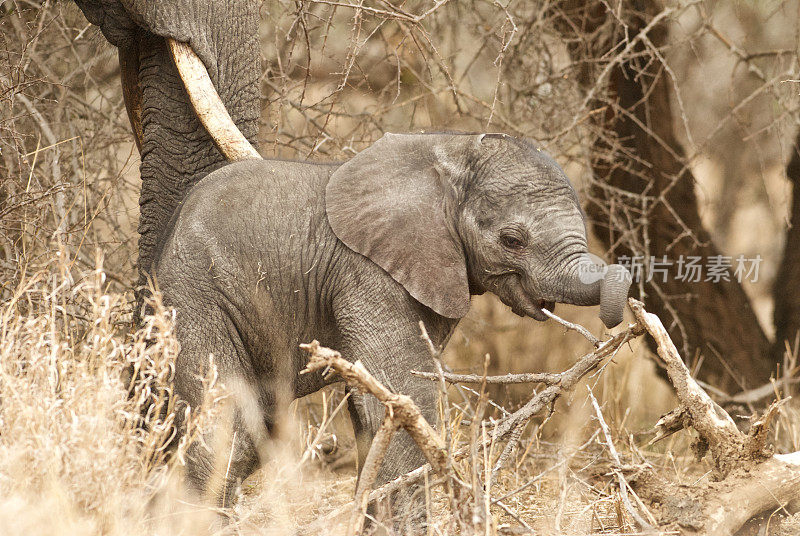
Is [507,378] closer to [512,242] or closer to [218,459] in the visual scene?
[512,242]

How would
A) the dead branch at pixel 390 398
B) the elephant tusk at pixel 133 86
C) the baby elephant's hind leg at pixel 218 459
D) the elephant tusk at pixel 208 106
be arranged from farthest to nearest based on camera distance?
the elephant tusk at pixel 133 86, the elephant tusk at pixel 208 106, the baby elephant's hind leg at pixel 218 459, the dead branch at pixel 390 398

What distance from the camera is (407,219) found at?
3.80 metres

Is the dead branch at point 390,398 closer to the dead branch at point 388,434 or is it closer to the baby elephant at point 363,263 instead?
the dead branch at point 388,434

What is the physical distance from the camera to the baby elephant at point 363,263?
371 cm

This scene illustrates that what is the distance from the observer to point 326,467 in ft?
19.1

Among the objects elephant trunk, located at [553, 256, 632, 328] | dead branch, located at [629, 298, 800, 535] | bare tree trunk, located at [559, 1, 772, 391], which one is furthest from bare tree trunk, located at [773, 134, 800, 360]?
elephant trunk, located at [553, 256, 632, 328]

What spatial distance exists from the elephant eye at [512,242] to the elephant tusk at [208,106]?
1.01 meters

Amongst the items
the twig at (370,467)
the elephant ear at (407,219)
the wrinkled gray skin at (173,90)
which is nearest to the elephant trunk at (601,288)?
the elephant ear at (407,219)

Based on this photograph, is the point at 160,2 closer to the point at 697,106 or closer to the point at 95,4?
the point at 95,4

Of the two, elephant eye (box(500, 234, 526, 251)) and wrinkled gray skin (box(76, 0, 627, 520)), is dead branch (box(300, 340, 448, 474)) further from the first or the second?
elephant eye (box(500, 234, 526, 251))

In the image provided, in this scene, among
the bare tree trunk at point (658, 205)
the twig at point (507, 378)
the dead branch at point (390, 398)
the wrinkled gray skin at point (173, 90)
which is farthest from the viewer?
the bare tree trunk at point (658, 205)

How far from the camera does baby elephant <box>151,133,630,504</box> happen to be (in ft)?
12.2

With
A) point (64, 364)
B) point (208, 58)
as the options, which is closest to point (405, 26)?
point (208, 58)

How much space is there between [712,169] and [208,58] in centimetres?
561
